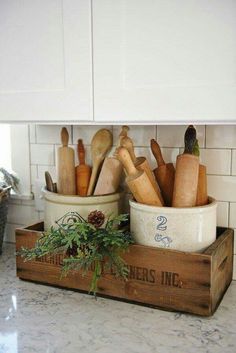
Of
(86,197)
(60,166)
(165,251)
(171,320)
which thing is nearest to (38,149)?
(60,166)

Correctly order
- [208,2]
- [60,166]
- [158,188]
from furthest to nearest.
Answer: [60,166], [158,188], [208,2]

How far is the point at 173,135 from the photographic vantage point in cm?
124

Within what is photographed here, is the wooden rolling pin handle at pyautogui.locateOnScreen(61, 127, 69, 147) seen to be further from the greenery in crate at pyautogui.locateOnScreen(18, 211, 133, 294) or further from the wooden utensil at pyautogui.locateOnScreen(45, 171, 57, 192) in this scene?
the greenery in crate at pyautogui.locateOnScreen(18, 211, 133, 294)

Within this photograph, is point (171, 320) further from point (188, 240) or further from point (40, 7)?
point (40, 7)

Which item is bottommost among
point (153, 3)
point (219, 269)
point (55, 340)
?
point (55, 340)

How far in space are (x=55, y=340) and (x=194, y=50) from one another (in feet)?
2.35

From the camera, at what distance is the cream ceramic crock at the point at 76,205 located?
3.74 feet

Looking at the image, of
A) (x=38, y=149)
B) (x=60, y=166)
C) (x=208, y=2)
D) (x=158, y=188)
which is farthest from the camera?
(x=38, y=149)

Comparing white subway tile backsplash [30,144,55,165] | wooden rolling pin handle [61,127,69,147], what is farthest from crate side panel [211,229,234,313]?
white subway tile backsplash [30,144,55,165]

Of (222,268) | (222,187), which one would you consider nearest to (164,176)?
(222,187)

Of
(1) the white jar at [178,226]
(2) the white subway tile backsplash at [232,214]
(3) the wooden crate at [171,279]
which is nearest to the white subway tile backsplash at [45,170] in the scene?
(3) the wooden crate at [171,279]

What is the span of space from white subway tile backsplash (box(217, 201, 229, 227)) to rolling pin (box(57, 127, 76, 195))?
45 cm

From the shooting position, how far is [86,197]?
1140 millimetres

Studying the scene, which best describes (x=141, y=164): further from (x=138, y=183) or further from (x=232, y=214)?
(x=232, y=214)
